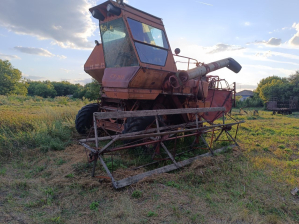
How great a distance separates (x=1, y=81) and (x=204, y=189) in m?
51.0

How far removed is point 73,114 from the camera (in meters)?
8.73

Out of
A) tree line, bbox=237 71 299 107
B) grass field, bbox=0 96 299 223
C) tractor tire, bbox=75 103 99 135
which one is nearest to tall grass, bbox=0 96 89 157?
grass field, bbox=0 96 299 223

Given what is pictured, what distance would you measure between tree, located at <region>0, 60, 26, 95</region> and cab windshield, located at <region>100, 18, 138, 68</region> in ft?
152

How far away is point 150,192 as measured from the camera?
3.22 metres

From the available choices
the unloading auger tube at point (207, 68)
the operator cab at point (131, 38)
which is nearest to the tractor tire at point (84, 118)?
the operator cab at point (131, 38)

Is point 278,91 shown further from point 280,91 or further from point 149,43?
point 149,43

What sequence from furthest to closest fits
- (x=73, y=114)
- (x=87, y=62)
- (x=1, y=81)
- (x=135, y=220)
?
(x=1, y=81), (x=73, y=114), (x=87, y=62), (x=135, y=220)

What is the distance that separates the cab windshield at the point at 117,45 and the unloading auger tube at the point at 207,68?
4.60ft

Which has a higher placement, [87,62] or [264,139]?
[87,62]

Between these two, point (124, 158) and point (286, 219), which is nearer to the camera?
point (286, 219)

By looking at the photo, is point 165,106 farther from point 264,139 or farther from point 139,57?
point 264,139

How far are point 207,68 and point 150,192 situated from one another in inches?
196

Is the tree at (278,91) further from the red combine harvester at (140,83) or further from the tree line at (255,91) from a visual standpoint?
the red combine harvester at (140,83)

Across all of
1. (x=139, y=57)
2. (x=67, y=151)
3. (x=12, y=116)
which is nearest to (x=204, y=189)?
(x=139, y=57)
